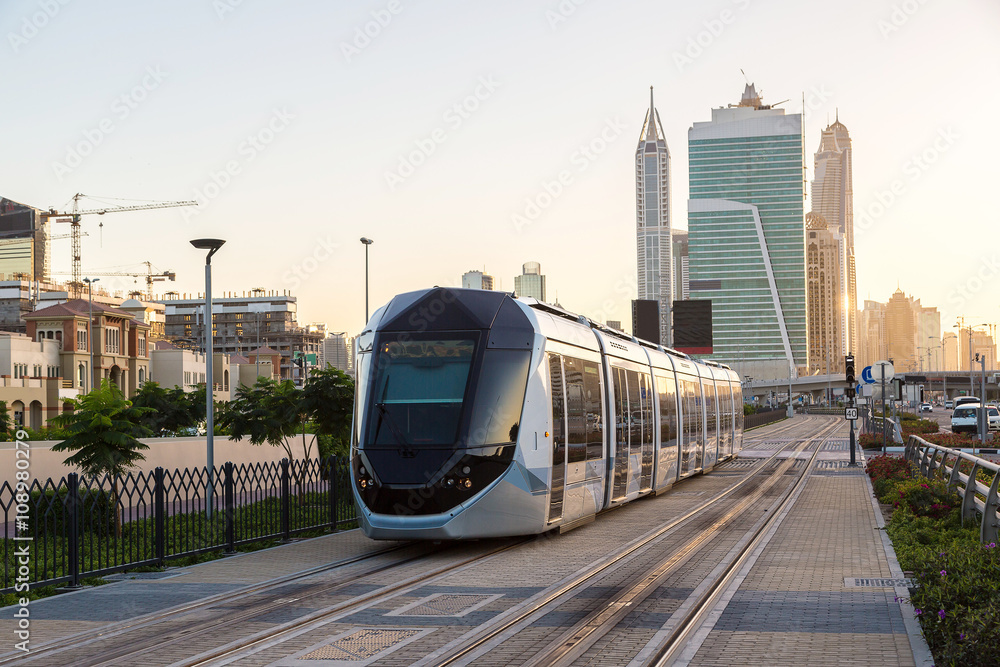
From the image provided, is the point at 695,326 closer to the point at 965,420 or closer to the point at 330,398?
the point at 965,420

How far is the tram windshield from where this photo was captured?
533 inches

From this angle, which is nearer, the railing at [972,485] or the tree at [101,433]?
the railing at [972,485]

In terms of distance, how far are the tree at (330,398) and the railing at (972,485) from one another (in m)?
12.9

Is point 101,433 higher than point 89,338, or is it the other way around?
point 89,338

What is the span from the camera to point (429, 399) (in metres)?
13.7

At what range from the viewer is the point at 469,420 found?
13.5m

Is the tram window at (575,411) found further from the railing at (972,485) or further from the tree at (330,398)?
the tree at (330,398)

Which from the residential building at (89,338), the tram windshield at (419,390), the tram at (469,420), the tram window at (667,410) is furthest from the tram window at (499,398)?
the residential building at (89,338)

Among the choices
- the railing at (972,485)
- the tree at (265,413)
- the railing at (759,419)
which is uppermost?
the tree at (265,413)

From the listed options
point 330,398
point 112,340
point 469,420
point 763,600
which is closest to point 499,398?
point 469,420

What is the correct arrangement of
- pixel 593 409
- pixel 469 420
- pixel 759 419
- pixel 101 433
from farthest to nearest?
pixel 759 419, pixel 593 409, pixel 101 433, pixel 469 420

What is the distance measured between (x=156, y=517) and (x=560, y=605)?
20.4ft

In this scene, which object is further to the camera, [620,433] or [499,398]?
[620,433]

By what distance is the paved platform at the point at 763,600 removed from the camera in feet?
26.3
